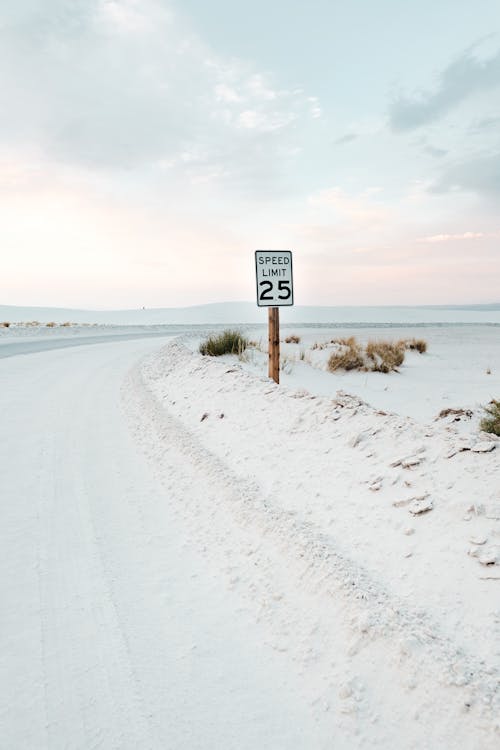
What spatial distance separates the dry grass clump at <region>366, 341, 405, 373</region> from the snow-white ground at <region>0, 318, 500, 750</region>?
7.56 m

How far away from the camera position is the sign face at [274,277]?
28.8 feet

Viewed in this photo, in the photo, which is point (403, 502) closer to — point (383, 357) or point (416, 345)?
point (383, 357)

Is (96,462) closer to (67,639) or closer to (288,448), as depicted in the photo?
(288,448)

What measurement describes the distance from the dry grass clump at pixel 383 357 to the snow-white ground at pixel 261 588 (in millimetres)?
7561

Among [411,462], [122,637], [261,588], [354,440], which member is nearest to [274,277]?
[354,440]

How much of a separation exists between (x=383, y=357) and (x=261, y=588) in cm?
1200

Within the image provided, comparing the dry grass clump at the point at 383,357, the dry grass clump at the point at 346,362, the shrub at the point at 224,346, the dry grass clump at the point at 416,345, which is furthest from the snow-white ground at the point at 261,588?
the dry grass clump at the point at 416,345

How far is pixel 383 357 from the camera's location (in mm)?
14750

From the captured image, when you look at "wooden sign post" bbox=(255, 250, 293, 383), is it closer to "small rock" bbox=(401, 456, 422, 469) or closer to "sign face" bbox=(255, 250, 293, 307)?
"sign face" bbox=(255, 250, 293, 307)

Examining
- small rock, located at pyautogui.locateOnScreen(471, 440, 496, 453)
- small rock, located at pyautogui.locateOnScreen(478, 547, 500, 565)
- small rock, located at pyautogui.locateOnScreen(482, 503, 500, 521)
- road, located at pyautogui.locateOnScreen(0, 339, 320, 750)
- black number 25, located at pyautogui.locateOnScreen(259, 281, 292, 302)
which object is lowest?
road, located at pyautogui.locateOnScreen(0, 339, 320, 750)

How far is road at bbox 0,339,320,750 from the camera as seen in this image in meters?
2.33

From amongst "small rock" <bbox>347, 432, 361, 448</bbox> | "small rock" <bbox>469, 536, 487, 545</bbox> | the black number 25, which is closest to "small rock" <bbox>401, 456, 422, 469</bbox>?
"small rock" <bbox>347, 432, 361, 448</bbox>

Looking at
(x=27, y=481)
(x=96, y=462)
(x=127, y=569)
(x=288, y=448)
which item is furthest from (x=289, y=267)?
(x=127, y=569)

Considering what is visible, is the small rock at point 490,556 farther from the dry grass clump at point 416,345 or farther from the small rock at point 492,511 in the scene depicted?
the dry grass clump at point 416,345
